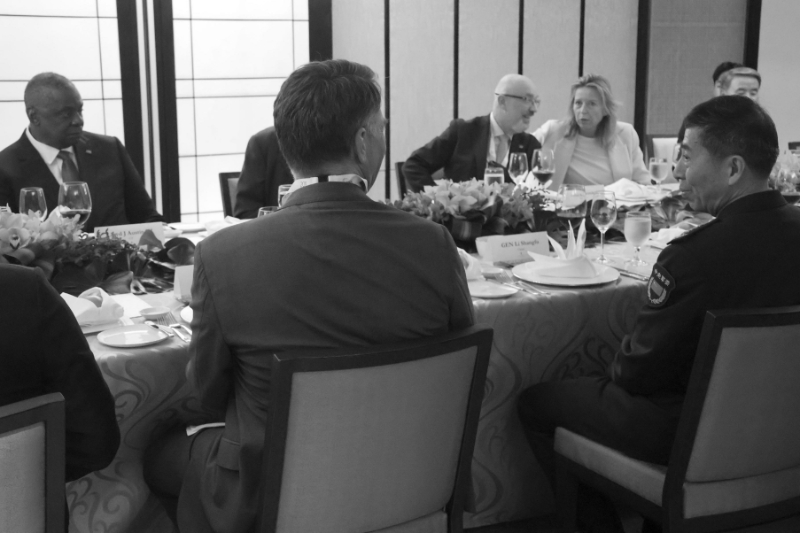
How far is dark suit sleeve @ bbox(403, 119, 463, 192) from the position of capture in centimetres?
447

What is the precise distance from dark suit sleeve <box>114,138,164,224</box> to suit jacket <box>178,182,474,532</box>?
237 centimetres

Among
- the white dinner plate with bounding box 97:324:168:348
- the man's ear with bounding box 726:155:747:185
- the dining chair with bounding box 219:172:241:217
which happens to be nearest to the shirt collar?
the dining chair with bounding box 219:172:241:217

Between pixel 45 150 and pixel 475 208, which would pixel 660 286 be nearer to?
pixel 475 208

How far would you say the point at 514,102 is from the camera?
4.49 meters

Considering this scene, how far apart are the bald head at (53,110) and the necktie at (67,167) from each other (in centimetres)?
7

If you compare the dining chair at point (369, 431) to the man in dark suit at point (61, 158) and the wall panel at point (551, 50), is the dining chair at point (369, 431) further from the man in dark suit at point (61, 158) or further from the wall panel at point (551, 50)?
the wall panel at point (551, 50)

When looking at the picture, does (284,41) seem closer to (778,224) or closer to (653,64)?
(653,64)

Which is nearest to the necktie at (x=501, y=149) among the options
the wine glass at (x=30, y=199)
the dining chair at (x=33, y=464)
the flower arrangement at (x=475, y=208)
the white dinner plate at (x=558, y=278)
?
the flower arrangement at (x=475, y=208)

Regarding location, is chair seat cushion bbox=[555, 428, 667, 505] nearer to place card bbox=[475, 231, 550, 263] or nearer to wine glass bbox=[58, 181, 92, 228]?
place card bbox=[475, 231, 550, 263]

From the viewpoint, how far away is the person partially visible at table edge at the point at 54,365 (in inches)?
51.3

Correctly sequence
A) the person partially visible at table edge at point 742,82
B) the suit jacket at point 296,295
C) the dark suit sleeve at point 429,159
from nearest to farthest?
the suit jacket at point 296,295
the dark suit sleeve at point 429,159
the person partially visible at table edge at point 742,82

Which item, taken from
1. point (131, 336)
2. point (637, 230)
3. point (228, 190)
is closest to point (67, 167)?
point (228, 190)

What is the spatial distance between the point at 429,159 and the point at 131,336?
2.88m

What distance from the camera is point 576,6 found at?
21.2ft
